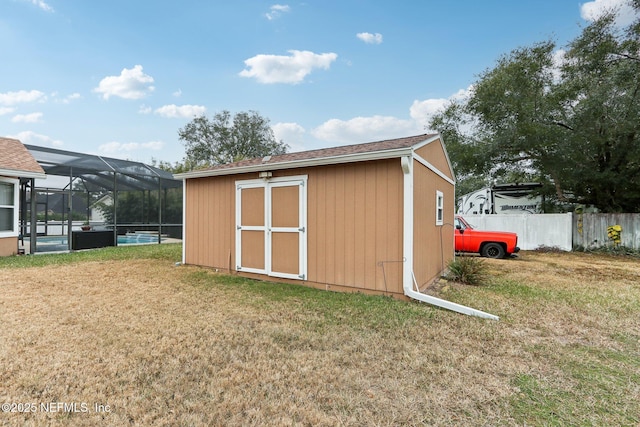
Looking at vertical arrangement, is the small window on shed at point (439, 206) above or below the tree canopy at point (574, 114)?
below

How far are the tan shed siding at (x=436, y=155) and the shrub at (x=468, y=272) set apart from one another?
6.69ft

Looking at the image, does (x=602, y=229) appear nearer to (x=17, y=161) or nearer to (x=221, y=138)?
(x=17, y=161)

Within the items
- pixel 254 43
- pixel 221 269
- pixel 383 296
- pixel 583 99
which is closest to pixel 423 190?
pixel 383 296

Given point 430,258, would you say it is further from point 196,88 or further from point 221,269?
point 196,88

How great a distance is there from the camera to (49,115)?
41.5ft

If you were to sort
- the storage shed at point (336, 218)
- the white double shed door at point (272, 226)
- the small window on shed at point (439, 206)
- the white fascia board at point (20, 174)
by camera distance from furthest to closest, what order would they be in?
the white fascia board at point (20, 174) → the small window on shed at point (439, 206) → the white double shed door at point (272, 226) → the storage shed at point (336, 218)

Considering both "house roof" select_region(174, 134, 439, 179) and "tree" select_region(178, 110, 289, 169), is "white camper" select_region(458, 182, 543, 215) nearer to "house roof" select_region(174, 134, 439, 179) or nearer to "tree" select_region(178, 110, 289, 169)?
"house roof" select_region(174, 134, 439, 179)

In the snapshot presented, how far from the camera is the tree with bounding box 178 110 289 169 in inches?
1030

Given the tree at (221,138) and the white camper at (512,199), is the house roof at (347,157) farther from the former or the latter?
the tree at (221,138)

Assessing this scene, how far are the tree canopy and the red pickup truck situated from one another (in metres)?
4.72

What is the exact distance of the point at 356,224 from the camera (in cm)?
490

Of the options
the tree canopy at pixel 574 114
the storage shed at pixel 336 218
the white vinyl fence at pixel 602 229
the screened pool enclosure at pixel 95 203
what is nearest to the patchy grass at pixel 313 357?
the storage shed at pixel 336 218

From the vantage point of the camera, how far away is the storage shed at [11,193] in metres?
8.32

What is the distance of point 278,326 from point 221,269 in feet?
12.1
